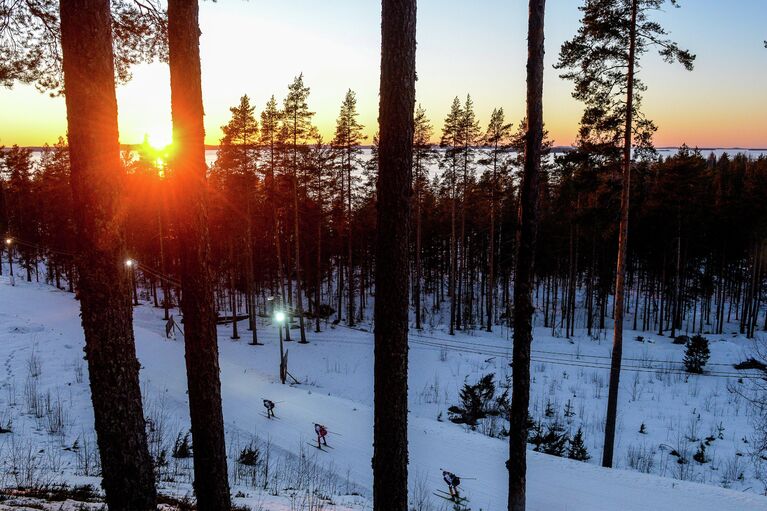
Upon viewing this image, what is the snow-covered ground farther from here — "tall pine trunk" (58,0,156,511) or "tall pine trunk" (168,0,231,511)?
"tall pine trunk" (58,0,156,511)

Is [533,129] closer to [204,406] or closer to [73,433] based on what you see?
[204,406]

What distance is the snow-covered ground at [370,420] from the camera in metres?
9.10

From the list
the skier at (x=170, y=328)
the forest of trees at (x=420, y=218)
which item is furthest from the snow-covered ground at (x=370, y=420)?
the forest of trees at (x=420, y=218)

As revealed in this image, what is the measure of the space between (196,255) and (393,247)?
2325 millimetres

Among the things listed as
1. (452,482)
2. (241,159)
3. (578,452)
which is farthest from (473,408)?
A: (241,159)

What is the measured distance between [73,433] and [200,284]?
8.75m

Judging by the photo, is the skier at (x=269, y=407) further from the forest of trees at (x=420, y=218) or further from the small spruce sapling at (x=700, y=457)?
the small spruce sapling at (x=700, y=457)

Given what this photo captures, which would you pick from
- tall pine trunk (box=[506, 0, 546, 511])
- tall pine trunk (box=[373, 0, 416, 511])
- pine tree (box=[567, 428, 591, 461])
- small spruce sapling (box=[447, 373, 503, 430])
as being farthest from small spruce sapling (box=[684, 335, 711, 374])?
tall pine trunk (box=[373, 0, 416, 511])

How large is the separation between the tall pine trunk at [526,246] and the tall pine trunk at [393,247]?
2885mm

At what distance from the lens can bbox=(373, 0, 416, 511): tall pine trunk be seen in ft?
15.2

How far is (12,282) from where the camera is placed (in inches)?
1479

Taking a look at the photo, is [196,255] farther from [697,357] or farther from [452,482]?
[697,357]

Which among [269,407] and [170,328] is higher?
[269,407]

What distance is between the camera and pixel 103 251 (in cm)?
477
